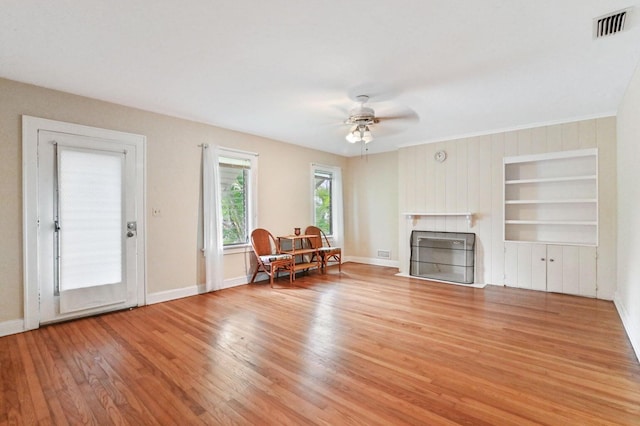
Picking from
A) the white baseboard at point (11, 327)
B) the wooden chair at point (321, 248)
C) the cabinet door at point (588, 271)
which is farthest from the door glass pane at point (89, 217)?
the cabinet door at point (588, 271)

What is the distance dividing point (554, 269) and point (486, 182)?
64.5 inches

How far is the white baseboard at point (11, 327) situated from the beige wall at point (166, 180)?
0.21 feet

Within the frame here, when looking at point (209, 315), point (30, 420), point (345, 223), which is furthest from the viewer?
point (345, 223)

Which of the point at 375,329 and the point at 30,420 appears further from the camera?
the point at 375,329

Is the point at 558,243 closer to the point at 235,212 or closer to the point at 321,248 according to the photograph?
the point at 321,248

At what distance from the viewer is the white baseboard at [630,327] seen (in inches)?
101

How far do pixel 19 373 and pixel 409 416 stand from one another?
2869 millimetres

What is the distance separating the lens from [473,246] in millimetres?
5223

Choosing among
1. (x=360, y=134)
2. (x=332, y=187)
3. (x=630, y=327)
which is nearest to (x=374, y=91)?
(x=360, y=134)

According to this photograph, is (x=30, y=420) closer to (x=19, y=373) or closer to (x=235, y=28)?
(x=19, y=373)

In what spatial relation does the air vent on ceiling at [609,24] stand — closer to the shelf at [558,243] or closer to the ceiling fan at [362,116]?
the ceiling fan at [362,116]

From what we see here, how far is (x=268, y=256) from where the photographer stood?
5113 millimetres

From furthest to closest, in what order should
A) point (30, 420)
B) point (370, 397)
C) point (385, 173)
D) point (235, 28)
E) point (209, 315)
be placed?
point (385, 173) < point (209, 315) < point (235, 28) < point (370, 397) < point (30, 420)

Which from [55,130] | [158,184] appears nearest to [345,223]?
[158,184]
